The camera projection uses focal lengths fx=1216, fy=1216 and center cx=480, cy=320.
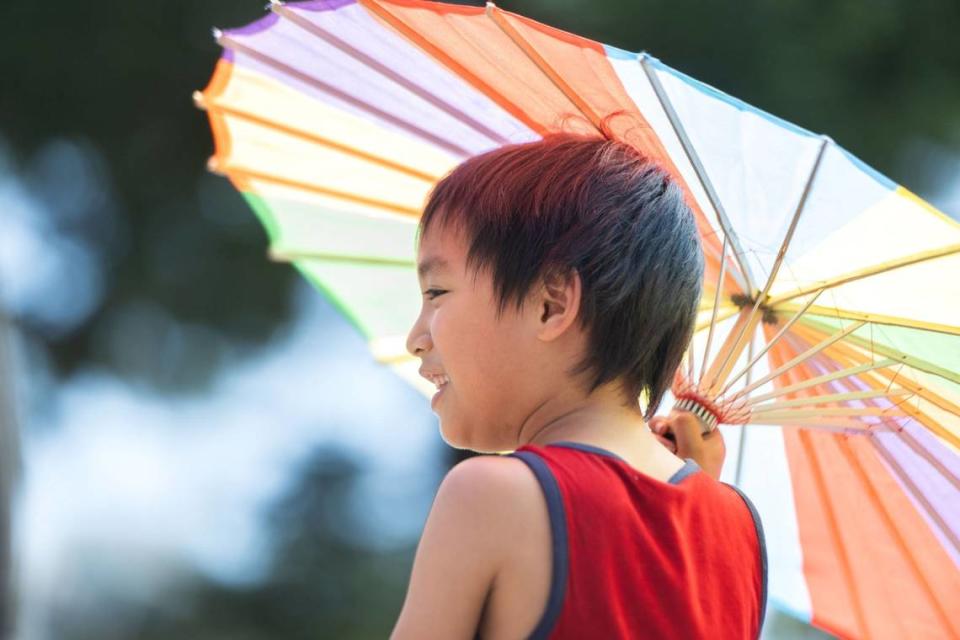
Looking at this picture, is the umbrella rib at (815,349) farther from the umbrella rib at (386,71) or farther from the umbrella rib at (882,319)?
the umbrella rib at (386,71)

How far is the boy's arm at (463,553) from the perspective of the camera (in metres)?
0.84

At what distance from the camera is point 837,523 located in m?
1.62

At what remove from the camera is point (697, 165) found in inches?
51.1

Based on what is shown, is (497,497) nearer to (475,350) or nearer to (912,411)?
(475,350)

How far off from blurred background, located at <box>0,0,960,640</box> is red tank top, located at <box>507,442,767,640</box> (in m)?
2.16

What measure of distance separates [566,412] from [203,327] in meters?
2.70

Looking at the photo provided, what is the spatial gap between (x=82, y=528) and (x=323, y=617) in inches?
30.1

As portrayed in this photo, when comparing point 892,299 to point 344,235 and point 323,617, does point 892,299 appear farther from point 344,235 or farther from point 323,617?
point 323,617

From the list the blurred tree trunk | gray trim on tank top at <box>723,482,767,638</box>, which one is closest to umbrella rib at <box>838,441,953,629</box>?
gray trim on tank top at <box>723,482,767,638</box>

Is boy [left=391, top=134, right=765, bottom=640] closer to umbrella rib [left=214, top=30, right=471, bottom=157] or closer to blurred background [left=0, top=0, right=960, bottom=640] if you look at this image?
umbrella rib [left=214, top=30, right=471, bottom=157]

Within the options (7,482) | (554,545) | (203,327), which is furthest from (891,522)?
(203,327)

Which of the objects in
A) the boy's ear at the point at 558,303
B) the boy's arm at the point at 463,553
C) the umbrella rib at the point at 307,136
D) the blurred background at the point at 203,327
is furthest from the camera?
the blurred background at the point at 203,327

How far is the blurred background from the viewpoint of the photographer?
3.07 meters

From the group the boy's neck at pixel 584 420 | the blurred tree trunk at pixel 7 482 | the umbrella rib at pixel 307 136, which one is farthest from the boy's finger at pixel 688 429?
the blurred tree trunk at pixel 7 482
